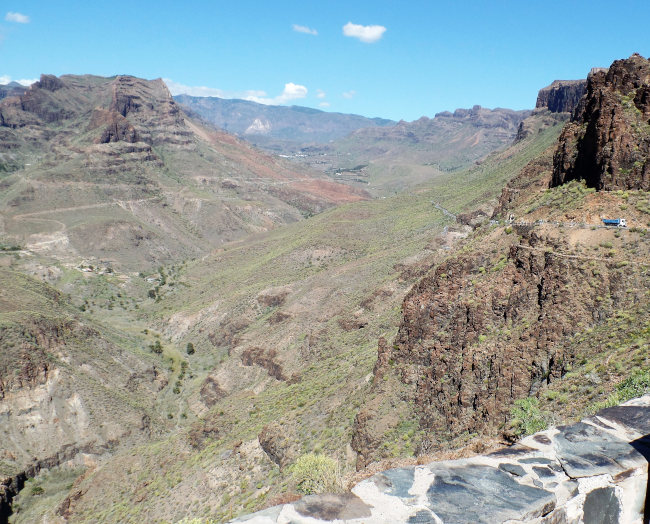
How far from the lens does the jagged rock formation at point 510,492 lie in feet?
23.2

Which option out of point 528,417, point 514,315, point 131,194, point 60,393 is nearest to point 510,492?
point 528,417

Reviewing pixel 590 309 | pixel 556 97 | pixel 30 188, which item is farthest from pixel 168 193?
pixel 590 309

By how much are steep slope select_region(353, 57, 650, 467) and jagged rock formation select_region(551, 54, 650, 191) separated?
21 centimetres

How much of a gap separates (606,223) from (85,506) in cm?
4040

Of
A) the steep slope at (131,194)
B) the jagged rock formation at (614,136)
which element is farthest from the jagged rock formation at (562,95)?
the jagged rock formation at (614,136)

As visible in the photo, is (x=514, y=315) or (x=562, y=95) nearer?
(x=514, y=315)

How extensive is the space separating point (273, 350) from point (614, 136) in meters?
38.5

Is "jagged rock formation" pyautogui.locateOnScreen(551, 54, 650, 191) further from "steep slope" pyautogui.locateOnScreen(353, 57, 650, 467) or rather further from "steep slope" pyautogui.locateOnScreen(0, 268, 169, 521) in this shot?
"steep slope" pyautogui.locateOnScreen(0, 268, 169, 521)

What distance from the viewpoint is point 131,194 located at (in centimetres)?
13600

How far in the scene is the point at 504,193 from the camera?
4878cm

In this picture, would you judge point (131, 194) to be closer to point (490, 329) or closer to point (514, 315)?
point (490, 329)

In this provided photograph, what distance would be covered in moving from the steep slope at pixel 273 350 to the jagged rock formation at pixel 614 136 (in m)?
16.5

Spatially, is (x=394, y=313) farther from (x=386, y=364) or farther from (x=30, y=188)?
(x=30, y=188)

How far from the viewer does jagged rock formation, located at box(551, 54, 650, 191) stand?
85.6ft
